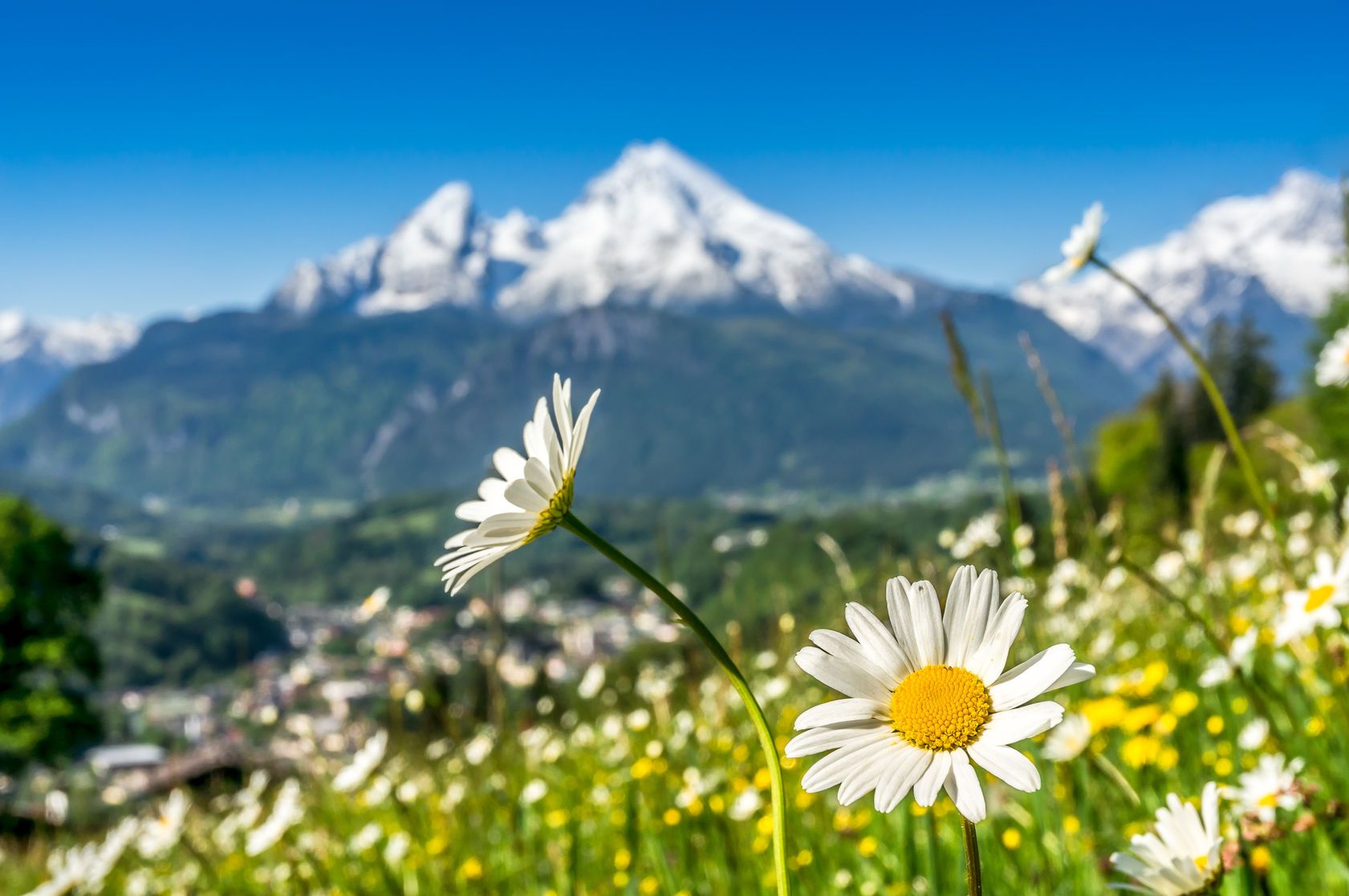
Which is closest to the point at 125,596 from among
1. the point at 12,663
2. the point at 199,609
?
the point at 199,609

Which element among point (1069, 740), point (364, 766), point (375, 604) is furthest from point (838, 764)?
point (364, 766)

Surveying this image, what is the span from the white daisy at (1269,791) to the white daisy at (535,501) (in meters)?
1.25

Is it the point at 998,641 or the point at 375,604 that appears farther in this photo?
the point at 375,604

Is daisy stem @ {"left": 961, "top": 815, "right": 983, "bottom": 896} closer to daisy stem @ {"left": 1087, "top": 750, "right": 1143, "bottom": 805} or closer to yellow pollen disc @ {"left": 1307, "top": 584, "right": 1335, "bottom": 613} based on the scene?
daisy stem @ {"left": 1087, "top": 750, "right": 1143, "bottom": 805}

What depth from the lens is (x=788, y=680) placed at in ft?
17.1

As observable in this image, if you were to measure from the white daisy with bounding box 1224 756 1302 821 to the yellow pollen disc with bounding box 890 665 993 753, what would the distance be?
0.91 meters

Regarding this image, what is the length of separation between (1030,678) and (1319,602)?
4.49 ft

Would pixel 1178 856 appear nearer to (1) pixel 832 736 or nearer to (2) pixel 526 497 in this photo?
(1) pixel 832 736

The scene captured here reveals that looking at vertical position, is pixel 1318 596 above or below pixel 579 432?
below

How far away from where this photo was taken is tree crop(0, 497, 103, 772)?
2609 cm

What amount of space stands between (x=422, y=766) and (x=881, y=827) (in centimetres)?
461

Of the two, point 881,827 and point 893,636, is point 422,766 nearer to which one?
point 881,827

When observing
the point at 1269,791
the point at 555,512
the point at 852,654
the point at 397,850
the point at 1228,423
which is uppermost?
the point at 1228,423

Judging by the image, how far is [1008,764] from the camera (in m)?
0.87
